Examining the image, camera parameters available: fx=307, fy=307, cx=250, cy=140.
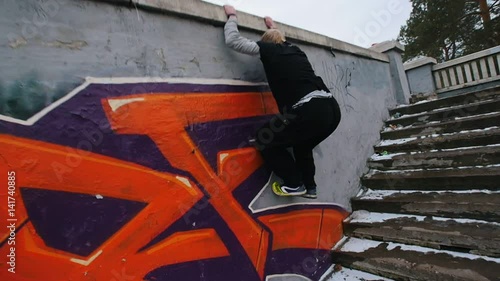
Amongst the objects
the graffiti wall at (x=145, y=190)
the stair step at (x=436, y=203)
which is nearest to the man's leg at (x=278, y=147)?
the graffiti wall at (x=145, y=190)

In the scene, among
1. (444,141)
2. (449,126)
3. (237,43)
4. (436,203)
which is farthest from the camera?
(449,126)

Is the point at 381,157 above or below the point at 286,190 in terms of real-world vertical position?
below

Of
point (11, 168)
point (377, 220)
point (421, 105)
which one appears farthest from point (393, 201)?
point (11, 168)

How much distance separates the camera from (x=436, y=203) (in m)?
3.33

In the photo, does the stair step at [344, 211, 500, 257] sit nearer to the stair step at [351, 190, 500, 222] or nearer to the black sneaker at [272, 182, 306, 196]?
the stair step at [351, 190, 500, 222]

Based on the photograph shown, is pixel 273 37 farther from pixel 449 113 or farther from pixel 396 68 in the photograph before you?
pixel 396 68

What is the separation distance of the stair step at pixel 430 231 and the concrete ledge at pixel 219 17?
7.64 ft

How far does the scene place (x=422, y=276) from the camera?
2.74 metres

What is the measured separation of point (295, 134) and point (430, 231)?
171cm

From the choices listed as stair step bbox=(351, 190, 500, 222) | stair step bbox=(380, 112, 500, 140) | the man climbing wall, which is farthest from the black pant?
stair step bbox=(380, 112, 500, 140)

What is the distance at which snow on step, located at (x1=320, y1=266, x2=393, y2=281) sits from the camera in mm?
3037

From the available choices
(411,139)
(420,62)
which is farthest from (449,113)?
(420,62)

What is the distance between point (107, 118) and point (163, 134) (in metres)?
0.41

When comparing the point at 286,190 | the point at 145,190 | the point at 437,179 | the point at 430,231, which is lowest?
the point at 430,231
